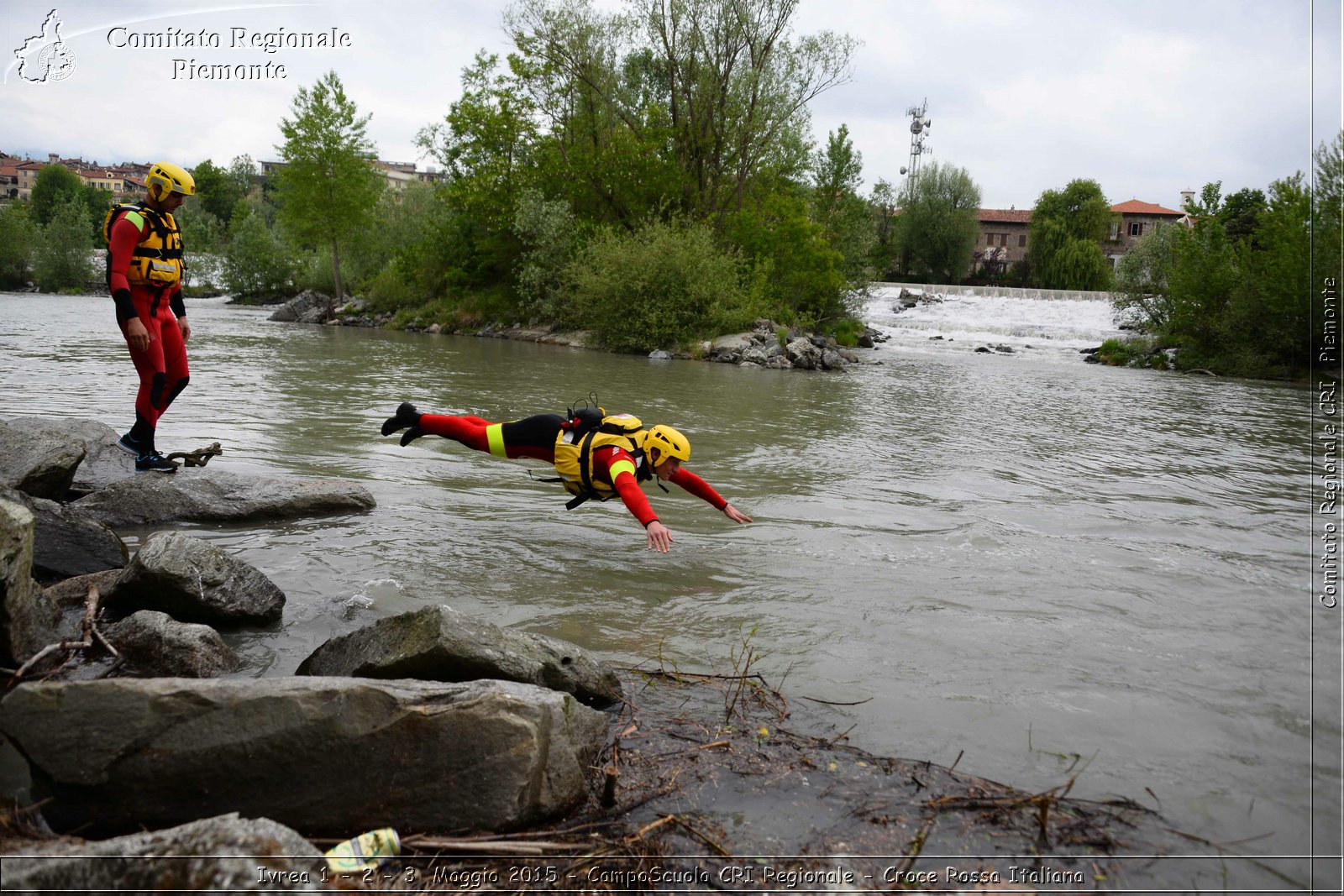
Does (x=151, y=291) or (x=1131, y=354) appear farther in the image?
(x=1131, y=354)

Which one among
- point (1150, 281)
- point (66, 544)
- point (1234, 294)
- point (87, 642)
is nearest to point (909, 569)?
point (87, 642)

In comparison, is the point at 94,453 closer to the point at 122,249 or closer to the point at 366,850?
the point at 122,249

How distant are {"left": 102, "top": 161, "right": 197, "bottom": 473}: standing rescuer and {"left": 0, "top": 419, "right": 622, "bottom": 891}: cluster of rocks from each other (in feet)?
10.4

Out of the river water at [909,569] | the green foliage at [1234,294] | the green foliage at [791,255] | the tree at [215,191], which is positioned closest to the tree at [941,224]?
the green foliage at [1234,294]

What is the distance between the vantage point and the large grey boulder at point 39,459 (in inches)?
248

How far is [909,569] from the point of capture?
22.9 feet

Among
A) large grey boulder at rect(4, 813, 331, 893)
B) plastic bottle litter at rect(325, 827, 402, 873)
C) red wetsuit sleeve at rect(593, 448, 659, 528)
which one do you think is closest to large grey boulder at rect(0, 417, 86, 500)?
red wetsuit sleeve at rect(593, 448, 659, 528)

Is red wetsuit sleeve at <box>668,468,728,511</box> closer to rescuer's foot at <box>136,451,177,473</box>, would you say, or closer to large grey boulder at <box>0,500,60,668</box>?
large grey boulder at <box>0,500,60,668</box>

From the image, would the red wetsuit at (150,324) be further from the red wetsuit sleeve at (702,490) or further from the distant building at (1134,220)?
the distant building at (1134,220)

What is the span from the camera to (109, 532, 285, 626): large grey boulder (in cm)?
473

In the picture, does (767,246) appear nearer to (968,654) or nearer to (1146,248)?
(1146,248)

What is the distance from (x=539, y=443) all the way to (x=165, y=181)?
12.4 ft

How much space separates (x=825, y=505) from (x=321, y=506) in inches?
199

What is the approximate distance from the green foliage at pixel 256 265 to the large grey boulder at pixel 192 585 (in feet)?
198
